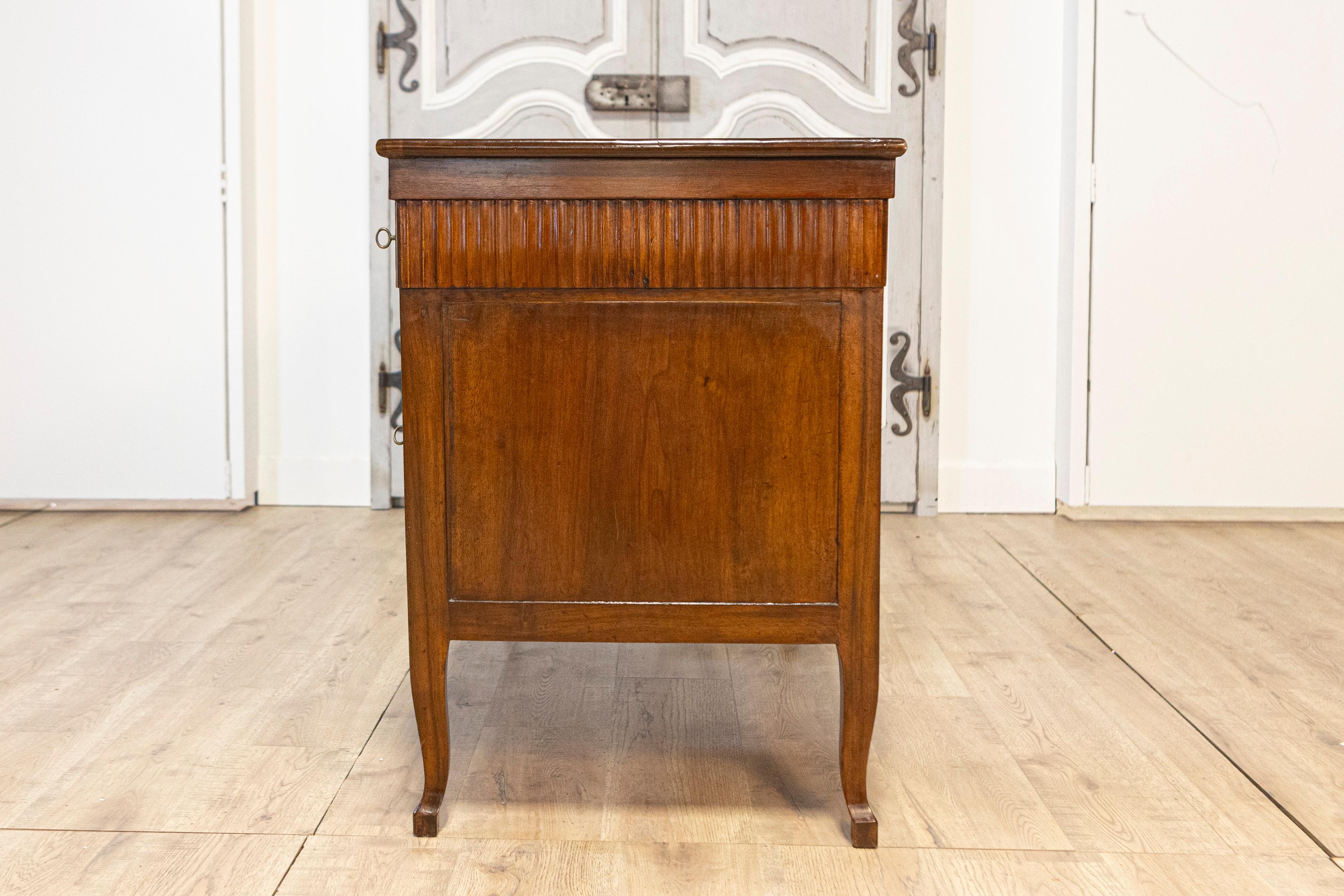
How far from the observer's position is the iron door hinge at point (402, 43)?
3307 millimetres

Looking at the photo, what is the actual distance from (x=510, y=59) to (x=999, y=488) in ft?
6.48

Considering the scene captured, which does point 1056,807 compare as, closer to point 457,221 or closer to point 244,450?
point 457,221

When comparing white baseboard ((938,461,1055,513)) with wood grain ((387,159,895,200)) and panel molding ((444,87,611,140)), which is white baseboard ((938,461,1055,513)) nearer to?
panel molding ((444,87,611,140))

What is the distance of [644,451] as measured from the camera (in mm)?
1395

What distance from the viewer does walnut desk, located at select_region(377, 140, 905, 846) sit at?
4.37ft

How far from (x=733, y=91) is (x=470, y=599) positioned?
2.32 metres

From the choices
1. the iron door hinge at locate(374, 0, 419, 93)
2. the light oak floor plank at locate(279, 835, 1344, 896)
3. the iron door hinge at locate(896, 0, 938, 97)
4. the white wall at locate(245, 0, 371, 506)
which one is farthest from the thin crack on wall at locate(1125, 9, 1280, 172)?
the light oak floor plank at locate(279, 835, 1344, 896)

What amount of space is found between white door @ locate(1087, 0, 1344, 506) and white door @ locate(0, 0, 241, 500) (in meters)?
2.65

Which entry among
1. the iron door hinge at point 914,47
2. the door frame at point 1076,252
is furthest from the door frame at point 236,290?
the door frame at point 1076,252

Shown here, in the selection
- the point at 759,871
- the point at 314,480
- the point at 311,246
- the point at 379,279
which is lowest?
the point at 759,871

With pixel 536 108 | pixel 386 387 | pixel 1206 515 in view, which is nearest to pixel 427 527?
pixel 386 387

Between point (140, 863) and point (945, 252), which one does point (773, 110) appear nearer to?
point (945, 252)

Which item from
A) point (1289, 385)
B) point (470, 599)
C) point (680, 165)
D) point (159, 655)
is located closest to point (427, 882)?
point (470, 599)

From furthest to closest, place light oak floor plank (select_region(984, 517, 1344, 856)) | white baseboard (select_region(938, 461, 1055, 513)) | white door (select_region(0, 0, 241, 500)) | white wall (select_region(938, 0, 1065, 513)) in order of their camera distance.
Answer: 1. white baseboard (select_region(938, 461, 1055, 513))
2. white wall (select_region(938, 0, 1065, 513))
3. white door (select_region(0, 0, 241, 500))
4. light oak floor plank (select_region(984, 517, 1344, 856))
